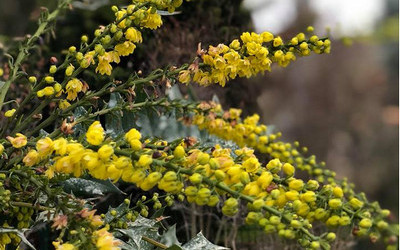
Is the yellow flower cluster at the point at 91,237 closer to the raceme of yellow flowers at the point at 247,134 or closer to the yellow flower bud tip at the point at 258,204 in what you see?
the yellow flower bud tip at the point at 258,204

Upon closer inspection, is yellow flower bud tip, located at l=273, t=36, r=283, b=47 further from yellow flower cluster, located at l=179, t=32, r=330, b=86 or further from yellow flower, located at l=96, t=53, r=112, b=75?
yellow flower, located at l=96, t=53, r=112, b=75

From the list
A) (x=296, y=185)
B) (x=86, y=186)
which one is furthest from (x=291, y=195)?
(x=86, y=186)

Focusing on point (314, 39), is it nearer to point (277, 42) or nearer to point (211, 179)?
point (277, 42)

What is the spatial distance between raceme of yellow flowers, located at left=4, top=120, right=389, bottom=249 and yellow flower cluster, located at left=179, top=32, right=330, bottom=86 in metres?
0.18

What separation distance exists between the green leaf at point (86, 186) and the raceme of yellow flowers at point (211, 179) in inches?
9.1

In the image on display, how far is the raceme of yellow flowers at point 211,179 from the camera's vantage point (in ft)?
2.10

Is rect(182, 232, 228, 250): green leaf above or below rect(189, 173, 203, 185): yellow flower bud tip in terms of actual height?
below

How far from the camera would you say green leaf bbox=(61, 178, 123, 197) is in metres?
0.95

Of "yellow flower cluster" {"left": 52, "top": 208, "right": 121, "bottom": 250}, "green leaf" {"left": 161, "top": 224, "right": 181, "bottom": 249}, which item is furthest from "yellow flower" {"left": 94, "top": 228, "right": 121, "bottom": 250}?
"green leaf" {"left": 161, "top": 224, "right": 181, "bottom": 249}

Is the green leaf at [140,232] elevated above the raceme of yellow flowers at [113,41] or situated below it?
below

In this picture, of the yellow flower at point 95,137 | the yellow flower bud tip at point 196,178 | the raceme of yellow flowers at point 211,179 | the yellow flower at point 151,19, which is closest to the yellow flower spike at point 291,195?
the raceme of yellow flowers at point 211,179

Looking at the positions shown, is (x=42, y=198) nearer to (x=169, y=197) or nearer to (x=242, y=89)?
(x=169, y=197)

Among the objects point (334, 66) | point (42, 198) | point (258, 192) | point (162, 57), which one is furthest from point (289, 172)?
point (334, 66)

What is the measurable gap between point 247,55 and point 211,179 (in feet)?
0.86
